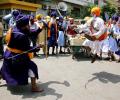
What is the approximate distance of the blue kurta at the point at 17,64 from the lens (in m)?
6.80

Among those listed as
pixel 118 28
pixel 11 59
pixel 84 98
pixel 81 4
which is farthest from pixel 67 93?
pixel 81 4

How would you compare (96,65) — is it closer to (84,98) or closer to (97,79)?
(97,79)

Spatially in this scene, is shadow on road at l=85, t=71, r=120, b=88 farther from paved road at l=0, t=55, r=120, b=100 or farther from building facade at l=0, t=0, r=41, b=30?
building facade at l=0, t=0, r=41, b=30

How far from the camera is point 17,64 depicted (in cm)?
692

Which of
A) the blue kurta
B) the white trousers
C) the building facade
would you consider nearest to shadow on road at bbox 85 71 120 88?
the white trousers

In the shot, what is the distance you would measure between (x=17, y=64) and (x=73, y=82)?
189cm

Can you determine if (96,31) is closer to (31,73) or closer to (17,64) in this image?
(31,73)

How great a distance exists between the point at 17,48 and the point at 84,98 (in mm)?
1846

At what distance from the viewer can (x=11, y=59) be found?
6926 millimetres

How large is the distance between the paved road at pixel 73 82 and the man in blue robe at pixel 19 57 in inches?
13.6

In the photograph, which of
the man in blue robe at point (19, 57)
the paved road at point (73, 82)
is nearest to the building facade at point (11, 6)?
the paved road at point (73, 82)

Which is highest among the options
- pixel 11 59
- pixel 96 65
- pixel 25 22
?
pixel 25 22

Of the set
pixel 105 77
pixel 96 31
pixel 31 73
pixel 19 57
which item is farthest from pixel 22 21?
pixel 105 77

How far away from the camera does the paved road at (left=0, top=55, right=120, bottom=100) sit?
22.5 feet
